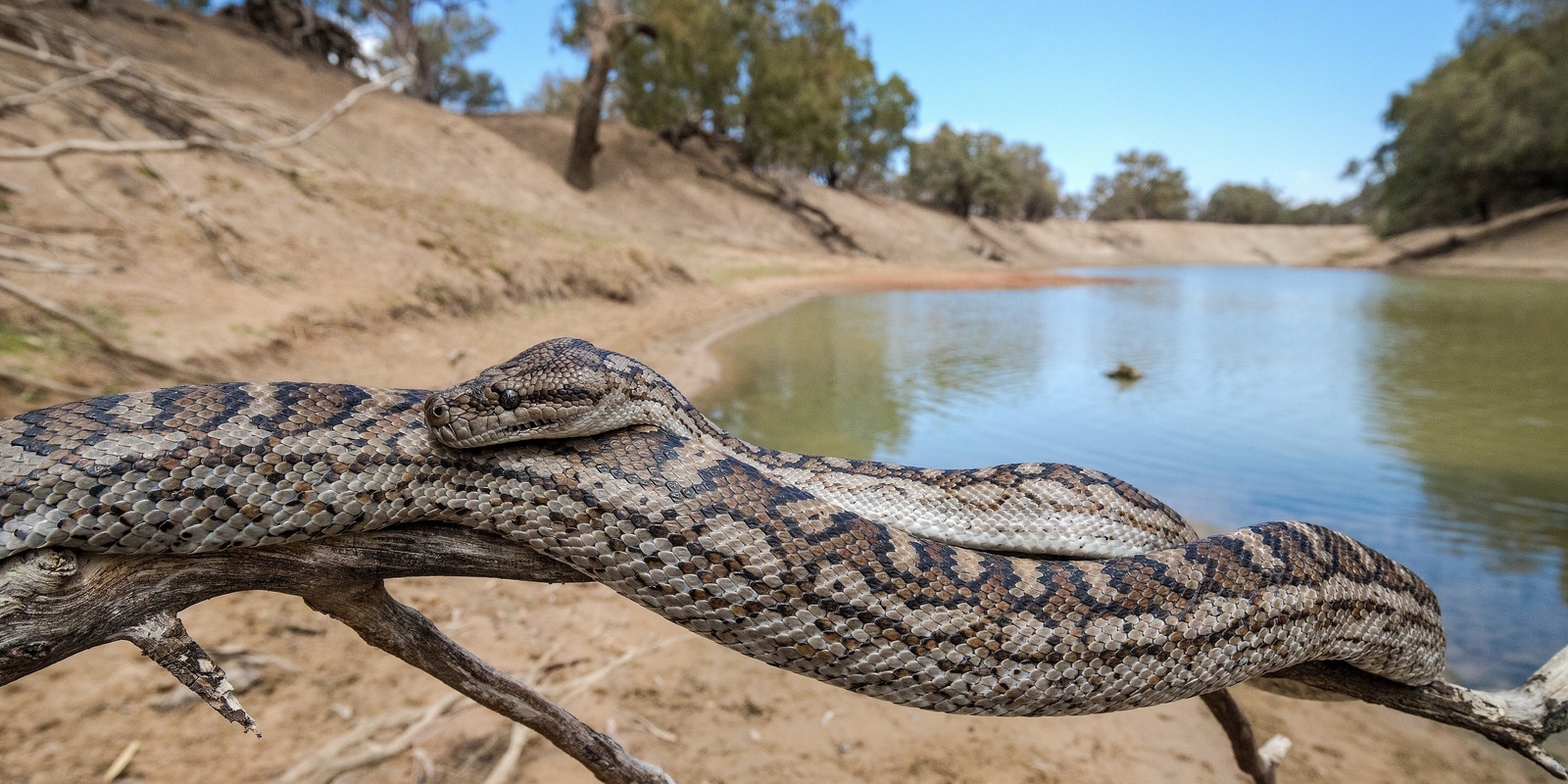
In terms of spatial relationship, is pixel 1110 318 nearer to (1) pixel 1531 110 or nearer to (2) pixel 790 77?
(2) pixel 790 77

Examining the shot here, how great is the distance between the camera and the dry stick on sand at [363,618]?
2127mm

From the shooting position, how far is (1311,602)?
3.24 metres

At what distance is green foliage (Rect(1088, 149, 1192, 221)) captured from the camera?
299 feet

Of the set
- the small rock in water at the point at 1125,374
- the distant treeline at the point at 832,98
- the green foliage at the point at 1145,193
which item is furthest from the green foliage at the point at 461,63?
the green foliage at the point at 1145,193

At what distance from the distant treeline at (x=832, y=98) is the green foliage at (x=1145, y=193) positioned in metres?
23.1

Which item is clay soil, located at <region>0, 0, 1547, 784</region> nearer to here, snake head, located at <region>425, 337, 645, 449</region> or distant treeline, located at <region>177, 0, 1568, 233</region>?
snake head, located at <region>425, 337, 645, 449</region>

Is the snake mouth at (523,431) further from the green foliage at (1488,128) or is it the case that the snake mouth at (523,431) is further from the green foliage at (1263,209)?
the green foliage at (1263,209)

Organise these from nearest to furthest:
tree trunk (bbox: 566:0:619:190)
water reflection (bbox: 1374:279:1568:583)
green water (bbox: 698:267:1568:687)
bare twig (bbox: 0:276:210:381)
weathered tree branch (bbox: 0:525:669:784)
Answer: weathered tree branch (bbox: 0:525:669:784) → bare twig (bbox: 0:276:210:381) → green water (bbox: 698:267:1568:687) → water reflection (bbox: 1374:279:1568:583) → tree trunk (bbox: 566:0:619:190)

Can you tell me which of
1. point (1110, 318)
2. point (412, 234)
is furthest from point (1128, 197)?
point (412, 234)

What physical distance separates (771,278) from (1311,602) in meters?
26.7

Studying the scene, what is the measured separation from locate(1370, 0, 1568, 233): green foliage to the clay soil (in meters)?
49.7

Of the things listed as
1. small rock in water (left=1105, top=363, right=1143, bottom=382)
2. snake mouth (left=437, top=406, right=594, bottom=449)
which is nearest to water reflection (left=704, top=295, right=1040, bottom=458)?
small rock in water (left=1105, top=363, right=1143, bottom=382)

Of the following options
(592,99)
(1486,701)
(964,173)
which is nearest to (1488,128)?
(964,173)

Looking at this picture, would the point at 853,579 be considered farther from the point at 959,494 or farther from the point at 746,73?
the point at 746,73
